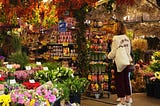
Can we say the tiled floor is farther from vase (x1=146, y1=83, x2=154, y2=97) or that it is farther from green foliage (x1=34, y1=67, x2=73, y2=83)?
green foliage (x1=34, y1=67, x2=73, y2=83)

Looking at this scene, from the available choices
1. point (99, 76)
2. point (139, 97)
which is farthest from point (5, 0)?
point (139, 97)

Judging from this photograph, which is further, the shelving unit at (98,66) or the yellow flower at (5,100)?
the shelving unit at (98,66)

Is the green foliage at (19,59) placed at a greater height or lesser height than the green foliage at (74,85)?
greater

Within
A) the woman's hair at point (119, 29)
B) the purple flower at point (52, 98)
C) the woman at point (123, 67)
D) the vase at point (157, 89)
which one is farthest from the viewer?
the vase at point (157, 89)

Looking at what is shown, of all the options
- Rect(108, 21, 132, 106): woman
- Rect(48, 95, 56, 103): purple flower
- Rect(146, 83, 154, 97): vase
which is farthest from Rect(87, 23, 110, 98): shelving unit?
Rect(48, 95, 56, 103): purple flower

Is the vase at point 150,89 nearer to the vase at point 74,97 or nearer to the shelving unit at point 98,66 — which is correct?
the shelving unit at point 98,66

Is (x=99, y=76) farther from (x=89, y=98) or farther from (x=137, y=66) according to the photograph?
(x=137, y=66)

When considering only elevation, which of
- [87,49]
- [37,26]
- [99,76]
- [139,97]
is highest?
[37,26]

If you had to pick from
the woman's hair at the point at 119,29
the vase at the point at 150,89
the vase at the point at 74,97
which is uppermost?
the woman's hair at the point at 119,29

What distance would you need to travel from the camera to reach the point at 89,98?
9.78 m

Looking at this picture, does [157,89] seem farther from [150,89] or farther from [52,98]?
[52,98]

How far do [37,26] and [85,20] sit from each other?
2.35 m

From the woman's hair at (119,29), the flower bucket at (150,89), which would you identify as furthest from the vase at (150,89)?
the woman's hair at (119,29)

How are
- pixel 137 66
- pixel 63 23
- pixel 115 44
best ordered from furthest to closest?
pixel 137 66, pixel 63 23, pixel 115 44
